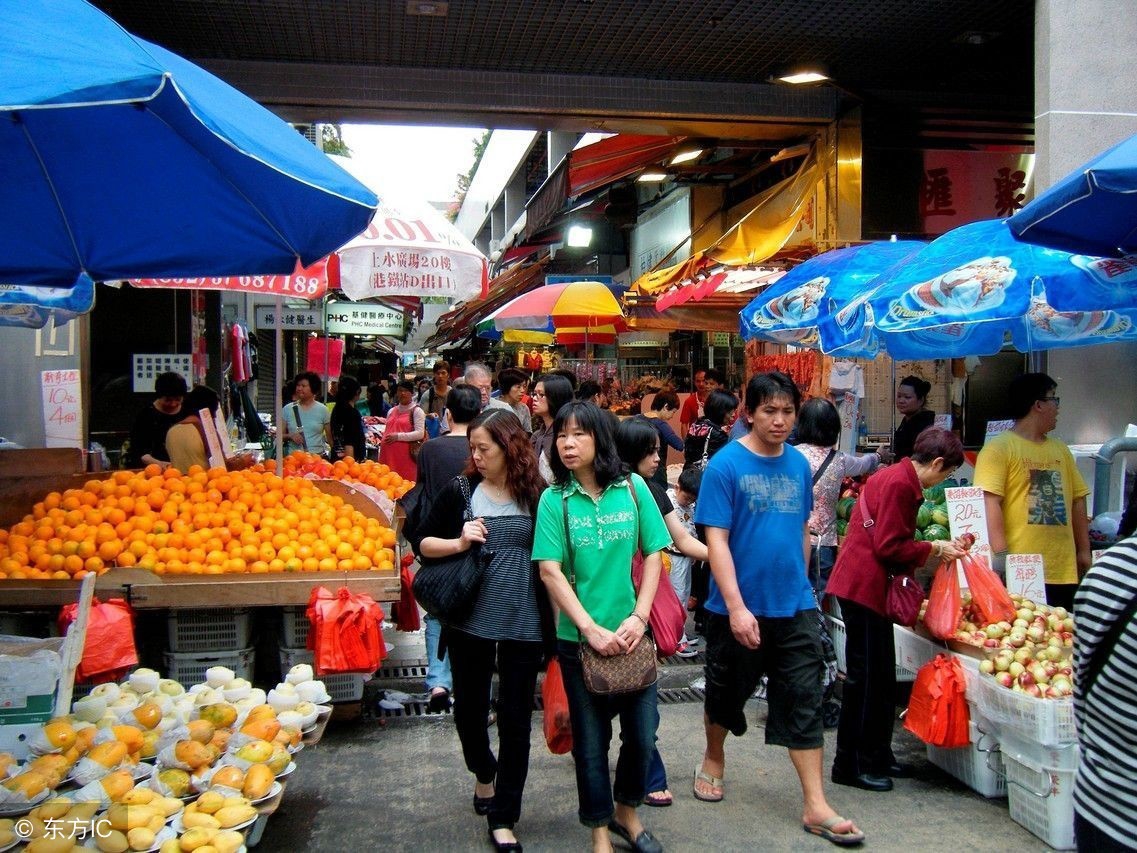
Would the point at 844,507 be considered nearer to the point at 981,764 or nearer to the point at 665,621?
the point at 981,764

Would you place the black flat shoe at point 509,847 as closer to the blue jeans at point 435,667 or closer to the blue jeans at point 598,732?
the blue jeans at point 598,732

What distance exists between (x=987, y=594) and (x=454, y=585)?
2.82 m

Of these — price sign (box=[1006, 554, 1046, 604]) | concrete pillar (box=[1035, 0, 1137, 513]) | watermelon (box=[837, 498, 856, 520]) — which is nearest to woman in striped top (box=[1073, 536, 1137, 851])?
price sign (box=[1006, 554, 1046, 604])

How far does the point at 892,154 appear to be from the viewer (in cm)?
1159

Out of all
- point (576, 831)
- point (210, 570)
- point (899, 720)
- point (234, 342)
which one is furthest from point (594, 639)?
point (234, 342)

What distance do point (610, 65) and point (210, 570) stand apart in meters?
7.58

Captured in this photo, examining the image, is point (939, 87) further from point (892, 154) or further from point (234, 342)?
point (234, 342)

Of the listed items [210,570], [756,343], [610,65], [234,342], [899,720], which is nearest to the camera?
[210,570]

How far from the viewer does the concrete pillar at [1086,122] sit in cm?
784

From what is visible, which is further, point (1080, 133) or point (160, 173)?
point (1080, 133)

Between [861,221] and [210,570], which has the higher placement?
[861,221]

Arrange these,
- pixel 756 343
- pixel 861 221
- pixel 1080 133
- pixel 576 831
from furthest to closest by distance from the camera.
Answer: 1. pixel 756 343
2. pixel 861 221
3. pixel 1080 133
4. pixel 576 831

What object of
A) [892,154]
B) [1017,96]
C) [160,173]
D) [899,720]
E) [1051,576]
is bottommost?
[899,720]

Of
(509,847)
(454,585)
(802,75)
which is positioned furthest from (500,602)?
(802,75)
